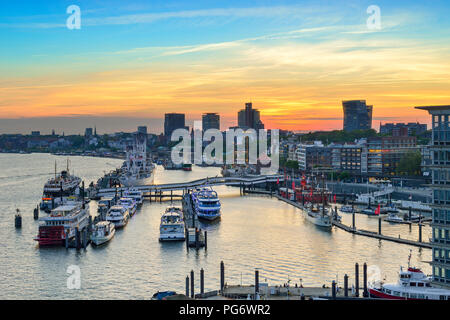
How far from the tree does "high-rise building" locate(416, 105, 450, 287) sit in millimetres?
47640

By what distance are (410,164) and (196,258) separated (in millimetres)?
42657

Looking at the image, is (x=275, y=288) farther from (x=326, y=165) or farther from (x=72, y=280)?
(x=326, y=165)

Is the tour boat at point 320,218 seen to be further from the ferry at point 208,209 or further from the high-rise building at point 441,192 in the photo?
the high-rise building at point 441,192

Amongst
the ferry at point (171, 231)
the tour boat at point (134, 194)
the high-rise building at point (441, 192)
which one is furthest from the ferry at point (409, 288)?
the tour boat at point (134, 194)

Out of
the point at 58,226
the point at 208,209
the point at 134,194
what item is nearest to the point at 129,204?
the point at 134,194

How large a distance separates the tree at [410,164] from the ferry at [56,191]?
35686mm

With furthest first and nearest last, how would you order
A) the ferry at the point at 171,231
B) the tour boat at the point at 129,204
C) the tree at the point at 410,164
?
the tree at the point at 410,164 → the tour boat at the point at 129,204 → the ferry at the point at 171,231

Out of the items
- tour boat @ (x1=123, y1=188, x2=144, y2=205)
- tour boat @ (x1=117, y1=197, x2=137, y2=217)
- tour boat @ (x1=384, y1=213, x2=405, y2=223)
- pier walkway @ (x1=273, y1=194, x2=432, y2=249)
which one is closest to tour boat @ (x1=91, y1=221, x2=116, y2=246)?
tour boat @ (x1=117, y1=197, x2=137, y2=217)

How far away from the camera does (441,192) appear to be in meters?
13.9

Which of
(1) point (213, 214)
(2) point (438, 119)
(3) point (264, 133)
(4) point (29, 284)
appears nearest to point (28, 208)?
(1) point (213, 214)

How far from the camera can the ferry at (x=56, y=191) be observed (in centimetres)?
4025

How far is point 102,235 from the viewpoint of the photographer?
86.6 ft

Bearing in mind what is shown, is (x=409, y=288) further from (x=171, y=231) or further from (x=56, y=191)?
(x=56, y=191)

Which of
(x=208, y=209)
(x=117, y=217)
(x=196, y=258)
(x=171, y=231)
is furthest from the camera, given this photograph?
(x=208, y=209)
